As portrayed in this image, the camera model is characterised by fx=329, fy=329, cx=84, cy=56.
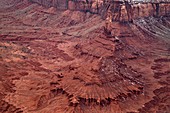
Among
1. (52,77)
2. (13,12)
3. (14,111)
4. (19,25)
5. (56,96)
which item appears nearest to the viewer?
(14,111)

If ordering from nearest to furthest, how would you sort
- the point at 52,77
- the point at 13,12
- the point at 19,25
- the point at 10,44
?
the point at 52,77
the point at 10,44
the point at 19,25
the point at 13,12

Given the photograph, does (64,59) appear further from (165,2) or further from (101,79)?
(165,2)

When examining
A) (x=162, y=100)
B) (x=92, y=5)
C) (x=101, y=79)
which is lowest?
(x=162, y=100)

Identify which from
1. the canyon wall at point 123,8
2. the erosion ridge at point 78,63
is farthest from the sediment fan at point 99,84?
the canyon wall at point 123,8

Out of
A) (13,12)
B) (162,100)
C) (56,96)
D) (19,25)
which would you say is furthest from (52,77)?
(13,12)

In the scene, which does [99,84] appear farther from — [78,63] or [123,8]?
[123,8]

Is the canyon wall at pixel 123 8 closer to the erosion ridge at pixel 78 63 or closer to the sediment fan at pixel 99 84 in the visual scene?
the erosion ridge at pixel 78 63

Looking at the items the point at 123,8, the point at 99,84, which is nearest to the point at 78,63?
the point at 99,84
